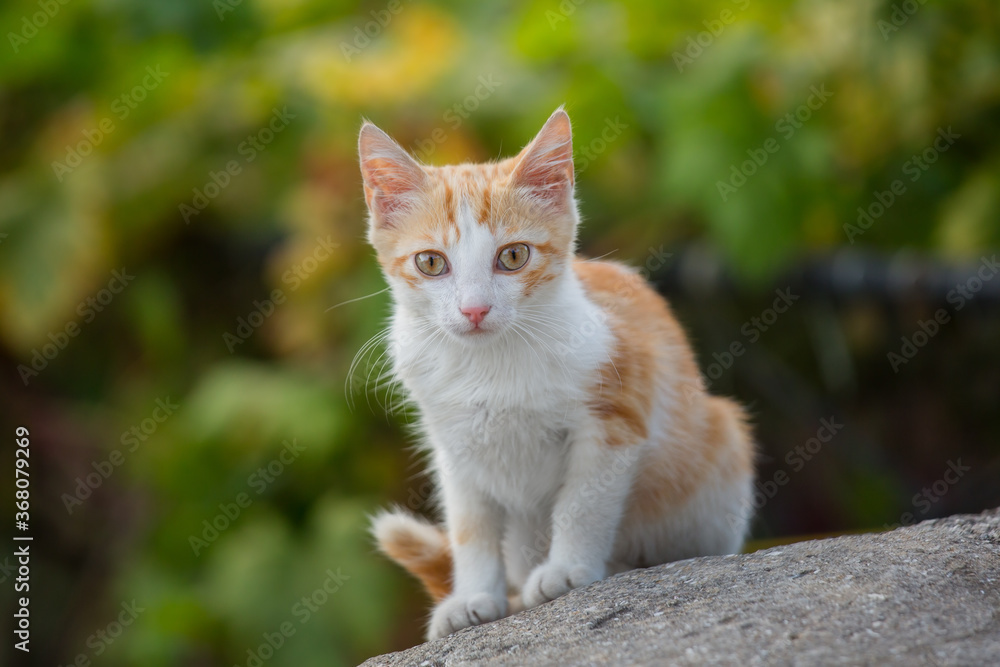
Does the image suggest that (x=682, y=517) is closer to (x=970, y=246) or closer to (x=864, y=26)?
(x=970, y=246)

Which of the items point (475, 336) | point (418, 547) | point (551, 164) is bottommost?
point (418, 547)

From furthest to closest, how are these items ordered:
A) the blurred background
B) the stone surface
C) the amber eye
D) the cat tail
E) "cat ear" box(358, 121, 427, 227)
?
the blurred background < the cat tail < "cat ear" box(358, 121, 427, 227) < the amber eye < the stone surface

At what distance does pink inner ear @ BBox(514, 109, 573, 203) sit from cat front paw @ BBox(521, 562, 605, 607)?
3.18 ft

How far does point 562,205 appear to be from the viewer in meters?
2.64

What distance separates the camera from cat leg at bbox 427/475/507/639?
2572mm

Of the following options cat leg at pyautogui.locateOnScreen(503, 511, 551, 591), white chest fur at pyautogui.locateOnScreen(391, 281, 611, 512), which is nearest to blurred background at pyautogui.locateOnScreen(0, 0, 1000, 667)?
cat leg at pyautogui.locateOnScreen(503, 511, 551, 591)

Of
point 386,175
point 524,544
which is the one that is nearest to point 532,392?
point 524,544

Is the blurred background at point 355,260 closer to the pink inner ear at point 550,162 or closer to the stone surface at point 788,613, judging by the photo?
the pink inner ear at point 550,162

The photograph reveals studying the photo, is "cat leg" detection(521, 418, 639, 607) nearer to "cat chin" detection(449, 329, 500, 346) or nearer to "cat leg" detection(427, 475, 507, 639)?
"cat leg" detection(427, 475, 507, 639)

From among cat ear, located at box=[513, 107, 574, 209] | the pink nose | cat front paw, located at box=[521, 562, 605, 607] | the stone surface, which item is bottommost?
cat front paw, located at box=[521, 562, 605, 607]

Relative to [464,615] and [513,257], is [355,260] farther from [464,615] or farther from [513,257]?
[464,615]

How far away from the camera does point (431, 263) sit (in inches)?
98.7

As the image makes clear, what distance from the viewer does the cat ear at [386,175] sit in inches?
104

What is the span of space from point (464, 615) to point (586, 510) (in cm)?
43
